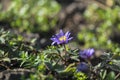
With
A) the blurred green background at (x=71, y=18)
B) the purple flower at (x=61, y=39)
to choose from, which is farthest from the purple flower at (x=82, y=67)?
the blurred green background at (x=71, y=18)

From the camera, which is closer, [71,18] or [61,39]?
[61,39]

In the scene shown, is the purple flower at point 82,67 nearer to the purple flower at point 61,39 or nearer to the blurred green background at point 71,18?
the purple flower at point 61,39

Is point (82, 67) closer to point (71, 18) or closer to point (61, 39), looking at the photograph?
point (61, 39)

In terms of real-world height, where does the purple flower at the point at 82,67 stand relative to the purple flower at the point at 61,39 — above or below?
below

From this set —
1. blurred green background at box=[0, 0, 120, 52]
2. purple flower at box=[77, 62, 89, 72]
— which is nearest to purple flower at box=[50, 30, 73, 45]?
purple flower at box=[77, 62, 89, 72]

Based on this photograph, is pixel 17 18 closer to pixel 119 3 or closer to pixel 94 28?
pixel 94 28

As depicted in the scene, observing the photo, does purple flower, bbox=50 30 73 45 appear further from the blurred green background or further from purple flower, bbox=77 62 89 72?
the blurred green background

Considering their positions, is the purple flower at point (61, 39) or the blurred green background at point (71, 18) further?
the blurred green background at point (71, 18)

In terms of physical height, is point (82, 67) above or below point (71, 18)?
above

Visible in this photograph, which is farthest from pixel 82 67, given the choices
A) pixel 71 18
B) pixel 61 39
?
pixel 71 18

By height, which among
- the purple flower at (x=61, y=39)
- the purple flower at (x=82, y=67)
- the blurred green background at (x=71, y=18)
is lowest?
the blurred green background at (x=71, y=18)
